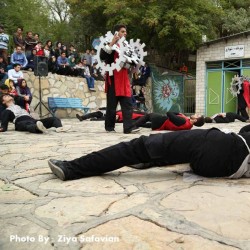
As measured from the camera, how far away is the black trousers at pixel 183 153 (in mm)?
2340

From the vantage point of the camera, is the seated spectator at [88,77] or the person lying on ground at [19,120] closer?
the person lying on ground at [19,120]

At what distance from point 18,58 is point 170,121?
747 cm

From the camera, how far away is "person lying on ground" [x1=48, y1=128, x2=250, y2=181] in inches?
92.1

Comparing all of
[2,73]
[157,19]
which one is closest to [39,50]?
[2,73]

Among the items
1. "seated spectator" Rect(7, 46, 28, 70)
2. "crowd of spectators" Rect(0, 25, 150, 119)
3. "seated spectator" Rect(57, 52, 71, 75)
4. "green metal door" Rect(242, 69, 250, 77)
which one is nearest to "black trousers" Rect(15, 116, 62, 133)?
"crowd of spectators" Rect(0, 25, 150, 119)

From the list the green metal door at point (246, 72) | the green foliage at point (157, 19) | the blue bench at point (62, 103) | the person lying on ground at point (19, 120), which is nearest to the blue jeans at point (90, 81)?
the blue bench at point (62, 103)

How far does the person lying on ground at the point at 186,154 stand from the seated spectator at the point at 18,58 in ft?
31.6

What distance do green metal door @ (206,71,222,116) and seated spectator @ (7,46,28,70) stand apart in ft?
27.4

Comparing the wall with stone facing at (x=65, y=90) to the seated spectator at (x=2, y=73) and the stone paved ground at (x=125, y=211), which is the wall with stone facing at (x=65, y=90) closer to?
the seated spectator at (x=2, y=73)

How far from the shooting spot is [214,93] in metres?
15.5

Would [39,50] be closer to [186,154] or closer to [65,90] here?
[65,90]

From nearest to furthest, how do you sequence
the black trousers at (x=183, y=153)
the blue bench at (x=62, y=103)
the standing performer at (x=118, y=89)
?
1. the black trousers at (x=183, y=153)
2. the standing performer at (x=118, y=89)
3. the blue bench at (x=62, y=103)

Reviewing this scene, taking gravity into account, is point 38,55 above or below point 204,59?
below

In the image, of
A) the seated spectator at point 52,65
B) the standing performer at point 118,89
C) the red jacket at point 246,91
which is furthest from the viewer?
the seated spectator at point 52,65
